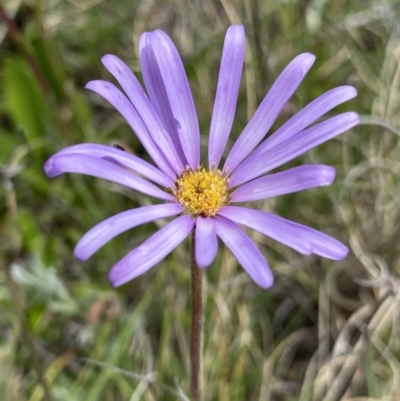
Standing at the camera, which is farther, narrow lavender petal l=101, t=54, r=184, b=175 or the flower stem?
narrow lavender petal l=101, t=54, r=184, b=175

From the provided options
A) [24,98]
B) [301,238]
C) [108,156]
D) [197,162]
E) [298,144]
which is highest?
[24,98]

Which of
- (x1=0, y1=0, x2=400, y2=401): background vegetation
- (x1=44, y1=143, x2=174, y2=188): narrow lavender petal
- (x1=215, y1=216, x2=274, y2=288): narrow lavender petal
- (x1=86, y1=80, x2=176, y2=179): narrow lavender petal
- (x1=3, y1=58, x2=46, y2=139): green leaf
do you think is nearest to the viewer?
(x1=215, y1=216, x2=274, y2=288): narrow lavender petal

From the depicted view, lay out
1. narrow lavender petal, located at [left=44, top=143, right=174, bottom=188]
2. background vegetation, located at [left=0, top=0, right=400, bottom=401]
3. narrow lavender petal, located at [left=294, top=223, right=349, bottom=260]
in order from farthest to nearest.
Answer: background vegetation, located at [left=0, top=0, right=400, bottom=401]
narrow lavender petal, located at [left=44, top=143, right=174, bottom=188]
narrow lavender petal, located at [left=294, top=223, right=349, bottom=260]

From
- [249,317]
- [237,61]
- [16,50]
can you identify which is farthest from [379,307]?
[16,50]

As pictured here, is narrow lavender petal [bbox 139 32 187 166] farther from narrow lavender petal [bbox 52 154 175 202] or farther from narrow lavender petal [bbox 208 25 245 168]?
narrow lavender petal [bbox 52 154 175 202]

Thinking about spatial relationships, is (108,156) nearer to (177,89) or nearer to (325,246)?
(177,89)

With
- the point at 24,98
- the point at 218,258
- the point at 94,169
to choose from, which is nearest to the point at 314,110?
the point at 94,169

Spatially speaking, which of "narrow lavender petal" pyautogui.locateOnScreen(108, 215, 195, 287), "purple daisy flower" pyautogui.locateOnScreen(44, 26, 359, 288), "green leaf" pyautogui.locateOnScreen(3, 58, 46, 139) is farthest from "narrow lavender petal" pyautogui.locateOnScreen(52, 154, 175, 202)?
"green leaf" pyautogui.locateOnScreen(3, 58, 46, 139)
